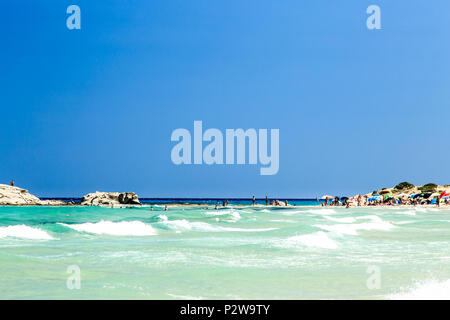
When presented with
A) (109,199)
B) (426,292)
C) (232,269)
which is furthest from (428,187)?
(426,292)

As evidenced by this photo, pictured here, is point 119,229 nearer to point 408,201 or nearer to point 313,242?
point 313,242

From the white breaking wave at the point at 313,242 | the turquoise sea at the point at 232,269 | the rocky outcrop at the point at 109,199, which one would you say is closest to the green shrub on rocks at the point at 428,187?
the rocky outcrop at the point at 109,199

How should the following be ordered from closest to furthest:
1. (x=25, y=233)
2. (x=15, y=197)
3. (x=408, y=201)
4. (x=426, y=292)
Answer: (x=426, y=292)
(x=25, y=233)
(x=408, y=201)
(x=15, y=197)

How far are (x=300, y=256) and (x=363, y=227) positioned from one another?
48.4 ft

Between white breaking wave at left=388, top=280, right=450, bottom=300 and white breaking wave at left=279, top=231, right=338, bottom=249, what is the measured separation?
7686 mm

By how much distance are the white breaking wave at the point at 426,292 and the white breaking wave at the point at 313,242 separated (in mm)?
7686

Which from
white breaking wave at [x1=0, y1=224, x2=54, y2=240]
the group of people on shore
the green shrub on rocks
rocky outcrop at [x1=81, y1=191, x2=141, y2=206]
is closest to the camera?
white breaking wave at [x1=0, y1=224, x2=54, y2=240]

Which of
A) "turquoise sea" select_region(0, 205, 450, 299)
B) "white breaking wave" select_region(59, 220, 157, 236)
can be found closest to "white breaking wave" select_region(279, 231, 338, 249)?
"turquoise sea" select_region(0, 205, 450, 299)

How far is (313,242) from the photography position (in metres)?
19.2

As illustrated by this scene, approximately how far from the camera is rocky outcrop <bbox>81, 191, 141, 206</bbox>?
305 feet

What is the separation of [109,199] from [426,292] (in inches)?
3491

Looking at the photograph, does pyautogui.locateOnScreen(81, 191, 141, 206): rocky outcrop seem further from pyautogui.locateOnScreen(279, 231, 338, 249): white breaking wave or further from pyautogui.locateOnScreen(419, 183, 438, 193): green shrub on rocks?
pyautogui.locateOnScreen(279, 231, 338, 249): white breaking wave
